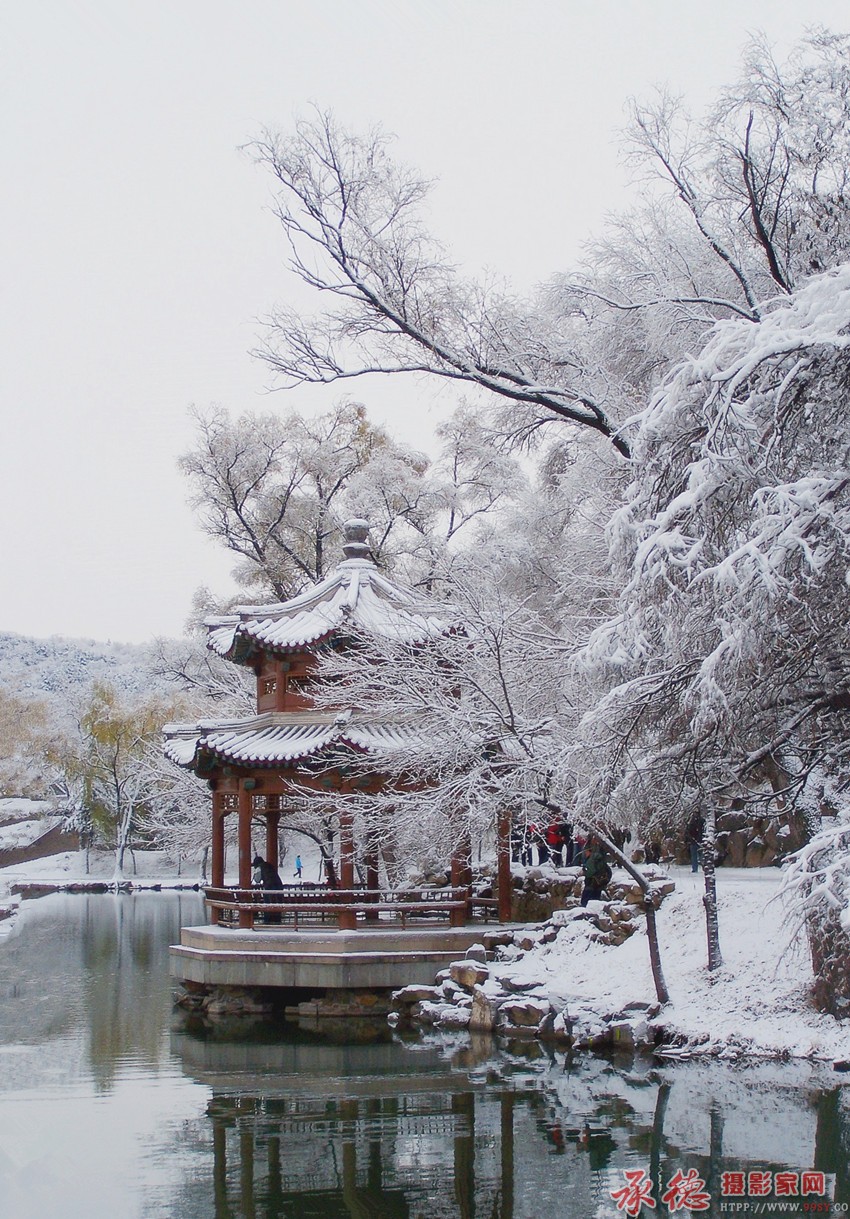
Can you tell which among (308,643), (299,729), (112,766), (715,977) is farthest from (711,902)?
(112,766)

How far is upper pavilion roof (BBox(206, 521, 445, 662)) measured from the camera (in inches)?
643

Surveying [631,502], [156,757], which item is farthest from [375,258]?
[156,757]

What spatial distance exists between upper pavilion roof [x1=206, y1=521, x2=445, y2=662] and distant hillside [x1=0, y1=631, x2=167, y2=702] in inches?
3011

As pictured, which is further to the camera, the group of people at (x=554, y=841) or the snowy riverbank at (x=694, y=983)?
the group of people at (x=554, y=841)

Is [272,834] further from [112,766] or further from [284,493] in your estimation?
[112,766]

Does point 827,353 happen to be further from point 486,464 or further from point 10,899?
point 10,899

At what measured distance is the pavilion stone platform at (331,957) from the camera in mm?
14625

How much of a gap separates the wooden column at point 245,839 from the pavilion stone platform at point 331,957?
1.50ft

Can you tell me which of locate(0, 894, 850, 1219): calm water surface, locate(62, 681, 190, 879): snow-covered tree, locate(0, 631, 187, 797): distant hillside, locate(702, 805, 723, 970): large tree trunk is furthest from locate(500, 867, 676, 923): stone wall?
locate(62, 681, 190, 879): snow-covered tree

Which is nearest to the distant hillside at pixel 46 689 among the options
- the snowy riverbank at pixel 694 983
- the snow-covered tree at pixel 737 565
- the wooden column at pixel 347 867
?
the wooden column at pixel 347 867

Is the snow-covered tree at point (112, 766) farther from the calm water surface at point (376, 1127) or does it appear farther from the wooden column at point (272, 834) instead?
the calm water surface at point (376, 1127)

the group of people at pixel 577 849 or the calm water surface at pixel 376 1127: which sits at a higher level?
the group of people at pixel 577 849

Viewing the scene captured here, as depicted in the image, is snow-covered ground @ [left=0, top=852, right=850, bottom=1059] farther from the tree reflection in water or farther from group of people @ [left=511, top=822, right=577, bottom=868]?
group of people @ [left=511, top=822, right=577, bottom=868]

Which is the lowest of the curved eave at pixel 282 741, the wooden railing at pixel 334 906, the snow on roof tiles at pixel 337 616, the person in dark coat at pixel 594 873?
the wooden railing at pixel 334 906
